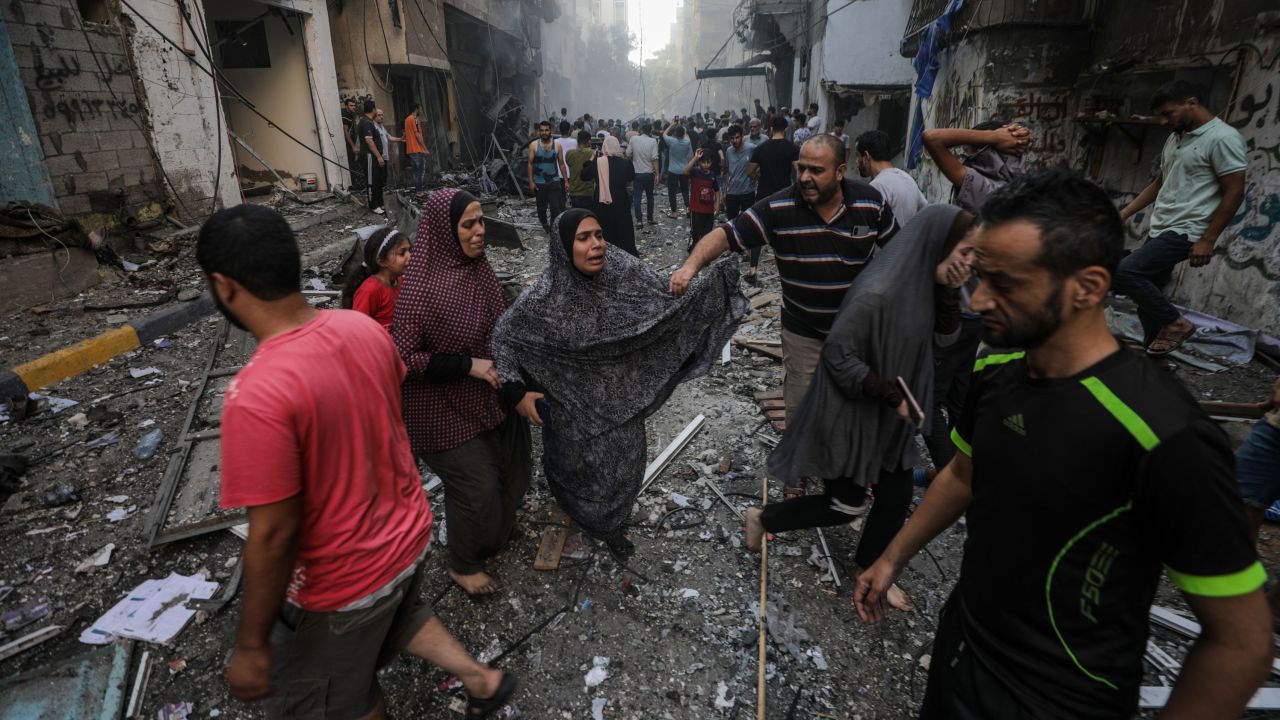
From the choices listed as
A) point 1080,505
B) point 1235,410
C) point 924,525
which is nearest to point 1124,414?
point 1080,505

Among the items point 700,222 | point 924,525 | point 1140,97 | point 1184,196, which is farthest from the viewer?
point 700,222

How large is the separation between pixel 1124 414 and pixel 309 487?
5.67 ft

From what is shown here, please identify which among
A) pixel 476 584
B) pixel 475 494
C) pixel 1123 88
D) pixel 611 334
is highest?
pixel 1123 88

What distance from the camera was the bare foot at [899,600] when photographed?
284 cm

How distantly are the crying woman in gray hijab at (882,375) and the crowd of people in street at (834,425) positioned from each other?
0.04 ft

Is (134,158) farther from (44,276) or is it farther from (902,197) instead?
(902,197)

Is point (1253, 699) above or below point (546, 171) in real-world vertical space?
below

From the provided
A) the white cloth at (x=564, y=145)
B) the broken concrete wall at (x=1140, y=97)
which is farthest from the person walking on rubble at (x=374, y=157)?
the broken concrete wall at (x=1140, y=97)

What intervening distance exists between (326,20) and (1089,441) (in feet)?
49.0

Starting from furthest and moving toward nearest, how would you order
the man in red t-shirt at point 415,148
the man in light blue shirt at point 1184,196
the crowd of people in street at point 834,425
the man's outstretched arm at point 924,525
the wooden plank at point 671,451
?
the man in red t-shirt at point 415,148, the wooden plank at point 671,451, the man in light blue shirt at point 1184,196, the man's outstretched arm at point 924,525, the crowd of people in street at point 834,425

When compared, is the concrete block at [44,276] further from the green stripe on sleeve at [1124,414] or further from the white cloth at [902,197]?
the green stripe on sleeve at [1124,414]

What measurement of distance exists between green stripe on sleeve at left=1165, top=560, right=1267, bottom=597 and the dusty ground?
169 centimetres

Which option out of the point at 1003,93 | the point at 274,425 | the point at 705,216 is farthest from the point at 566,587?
the point at 1003,93

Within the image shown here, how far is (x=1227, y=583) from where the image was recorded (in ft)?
3.19
